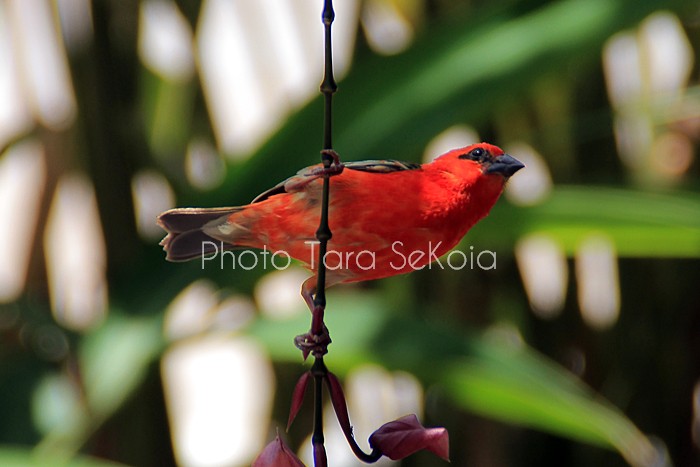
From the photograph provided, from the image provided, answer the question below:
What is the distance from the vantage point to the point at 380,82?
3.45 ft

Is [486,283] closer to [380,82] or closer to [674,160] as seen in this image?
[674,160]

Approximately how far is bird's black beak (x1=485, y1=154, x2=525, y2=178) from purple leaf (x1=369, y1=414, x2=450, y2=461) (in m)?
0.16

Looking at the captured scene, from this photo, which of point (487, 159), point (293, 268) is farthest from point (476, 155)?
point (293, 268)

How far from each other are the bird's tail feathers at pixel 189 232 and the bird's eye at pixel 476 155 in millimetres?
146

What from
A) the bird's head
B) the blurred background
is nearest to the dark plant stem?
the bird's head

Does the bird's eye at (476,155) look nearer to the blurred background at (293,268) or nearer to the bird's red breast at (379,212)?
the bird's red breast at (379,212)

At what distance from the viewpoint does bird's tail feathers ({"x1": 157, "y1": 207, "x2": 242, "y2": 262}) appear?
583mm

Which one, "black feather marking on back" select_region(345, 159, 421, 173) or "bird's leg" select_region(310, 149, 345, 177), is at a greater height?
"bird's leg" select_region(310, 149, 345, 177)

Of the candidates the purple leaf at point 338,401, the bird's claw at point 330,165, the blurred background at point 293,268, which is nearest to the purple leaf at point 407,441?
the purple leaf at point 338,401

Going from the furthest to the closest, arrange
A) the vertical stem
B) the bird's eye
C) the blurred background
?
the blurred background, the bird's eye, the vertical stem

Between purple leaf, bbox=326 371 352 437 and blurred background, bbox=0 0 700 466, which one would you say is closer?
purple leaf, bbox=326 371 352 437

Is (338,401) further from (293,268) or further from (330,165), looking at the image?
(293,268)

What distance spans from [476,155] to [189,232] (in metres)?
0.19

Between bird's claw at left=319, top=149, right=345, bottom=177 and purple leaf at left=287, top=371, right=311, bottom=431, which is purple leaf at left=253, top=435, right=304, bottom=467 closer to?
purple leaf at left=287, top=371, right=311, bottom=431
